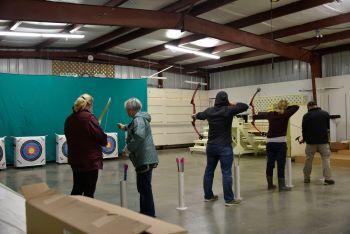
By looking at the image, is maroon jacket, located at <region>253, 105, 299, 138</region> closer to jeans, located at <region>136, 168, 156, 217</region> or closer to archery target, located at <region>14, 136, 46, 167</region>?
jeans, located at <region>136, 168, 156, 217</region>

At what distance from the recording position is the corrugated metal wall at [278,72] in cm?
995

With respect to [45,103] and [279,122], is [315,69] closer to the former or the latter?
[279,122]

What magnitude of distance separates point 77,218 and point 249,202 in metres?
3.45

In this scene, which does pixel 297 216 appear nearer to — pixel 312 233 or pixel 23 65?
pixel 312 233

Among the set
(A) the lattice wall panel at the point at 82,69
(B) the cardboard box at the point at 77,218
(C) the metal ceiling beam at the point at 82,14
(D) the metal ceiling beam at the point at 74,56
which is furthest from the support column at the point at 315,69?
(B) the cardboard box at the point at 77,218

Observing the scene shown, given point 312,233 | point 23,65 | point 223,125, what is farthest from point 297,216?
point 23,65

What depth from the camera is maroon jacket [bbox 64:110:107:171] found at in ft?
10.3

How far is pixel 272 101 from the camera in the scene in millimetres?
10977

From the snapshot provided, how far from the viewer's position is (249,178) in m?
6.14

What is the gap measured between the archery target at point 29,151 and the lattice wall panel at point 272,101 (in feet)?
20.9

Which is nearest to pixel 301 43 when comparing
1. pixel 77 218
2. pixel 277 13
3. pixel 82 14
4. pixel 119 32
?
pixel 277 13

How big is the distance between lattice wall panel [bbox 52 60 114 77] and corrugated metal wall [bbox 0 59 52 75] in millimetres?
211

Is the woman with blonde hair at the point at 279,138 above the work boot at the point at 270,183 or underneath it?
above

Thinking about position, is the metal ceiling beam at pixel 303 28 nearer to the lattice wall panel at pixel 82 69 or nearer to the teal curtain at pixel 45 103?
the teal curtain at pixel 45 103
